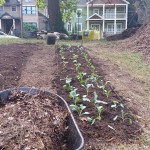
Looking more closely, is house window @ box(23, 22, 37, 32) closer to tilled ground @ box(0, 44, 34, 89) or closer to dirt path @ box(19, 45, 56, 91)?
tilled ground @ box(0, 44, 34, 89)

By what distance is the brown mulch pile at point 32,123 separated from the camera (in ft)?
7.31

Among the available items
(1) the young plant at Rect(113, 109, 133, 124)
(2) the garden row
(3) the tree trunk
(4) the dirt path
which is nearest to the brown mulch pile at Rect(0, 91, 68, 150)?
(2) the garden row

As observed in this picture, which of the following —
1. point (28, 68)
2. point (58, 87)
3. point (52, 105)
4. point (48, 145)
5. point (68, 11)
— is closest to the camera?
point (48, 145)

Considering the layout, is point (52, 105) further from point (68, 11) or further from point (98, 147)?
point (68, 11)

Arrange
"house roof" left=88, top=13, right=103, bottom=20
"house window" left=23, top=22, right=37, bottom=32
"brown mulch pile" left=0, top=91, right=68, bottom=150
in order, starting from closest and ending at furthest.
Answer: "brown mulch pile" left=0, top=91, right=68, bottom=150 < "house roof" left=88, top=13, right=103, bottom=20 < "house window" left=23, top=22, right=37, bottom=32

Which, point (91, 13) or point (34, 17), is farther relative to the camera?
point (34, 17)

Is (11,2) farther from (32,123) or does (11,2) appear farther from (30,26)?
(32,123)

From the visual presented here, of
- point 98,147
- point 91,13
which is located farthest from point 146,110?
point 91,13

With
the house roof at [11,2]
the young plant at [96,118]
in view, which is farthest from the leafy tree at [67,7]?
the young plant at [96,118]

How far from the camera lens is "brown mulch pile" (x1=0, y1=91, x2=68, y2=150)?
2.23 metres

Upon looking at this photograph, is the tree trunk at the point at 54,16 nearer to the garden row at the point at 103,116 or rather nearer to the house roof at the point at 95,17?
the garden row at the point at 103,116

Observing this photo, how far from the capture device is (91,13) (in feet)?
122

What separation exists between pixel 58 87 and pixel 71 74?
3.14 feet

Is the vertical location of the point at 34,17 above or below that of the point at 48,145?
above
